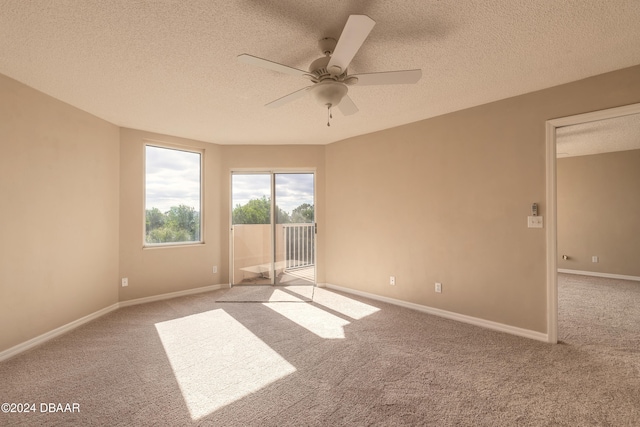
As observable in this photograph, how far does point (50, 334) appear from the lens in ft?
9.29

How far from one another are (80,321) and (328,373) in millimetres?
2987

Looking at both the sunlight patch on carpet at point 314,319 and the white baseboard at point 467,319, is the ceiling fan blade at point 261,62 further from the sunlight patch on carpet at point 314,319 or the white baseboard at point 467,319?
the white baseboard at point 467,319

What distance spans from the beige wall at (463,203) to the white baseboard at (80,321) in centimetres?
253

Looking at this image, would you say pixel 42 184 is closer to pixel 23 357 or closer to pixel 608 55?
pixel 23 357

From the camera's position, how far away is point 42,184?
9.14 feet

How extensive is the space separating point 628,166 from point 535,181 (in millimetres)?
4543

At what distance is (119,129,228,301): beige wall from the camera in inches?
154

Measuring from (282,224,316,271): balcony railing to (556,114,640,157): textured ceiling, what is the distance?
4.11 meters

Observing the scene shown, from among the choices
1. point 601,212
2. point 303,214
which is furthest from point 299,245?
point 601,212

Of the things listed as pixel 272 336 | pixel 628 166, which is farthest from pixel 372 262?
pixel 628 166

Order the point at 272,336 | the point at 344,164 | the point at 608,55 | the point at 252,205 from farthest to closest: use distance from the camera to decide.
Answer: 1. the point at 252,205
2. the point at 344,164
3. the point at 272,336
4. the point at 608,55

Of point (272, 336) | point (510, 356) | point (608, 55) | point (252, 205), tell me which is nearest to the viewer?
point (608, 55)

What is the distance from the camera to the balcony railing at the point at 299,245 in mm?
5004

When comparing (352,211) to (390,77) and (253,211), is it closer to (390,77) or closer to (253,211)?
(253,211)
